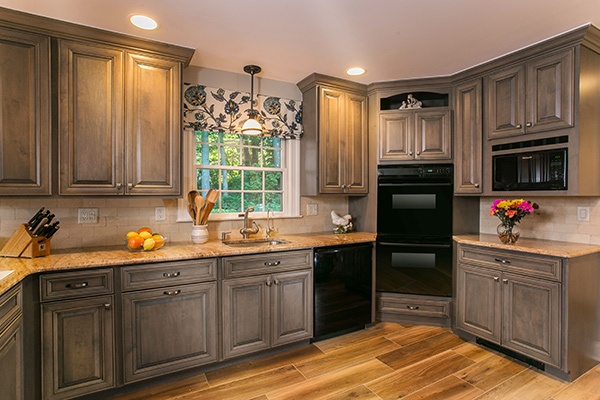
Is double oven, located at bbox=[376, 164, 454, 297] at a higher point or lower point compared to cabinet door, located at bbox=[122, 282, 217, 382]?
higher

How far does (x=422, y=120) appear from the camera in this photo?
10.7ft

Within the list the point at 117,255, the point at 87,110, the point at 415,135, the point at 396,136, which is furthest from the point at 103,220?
the point at 415,135

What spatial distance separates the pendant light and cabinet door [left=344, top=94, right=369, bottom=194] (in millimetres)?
975

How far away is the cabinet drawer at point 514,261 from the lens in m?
2.28

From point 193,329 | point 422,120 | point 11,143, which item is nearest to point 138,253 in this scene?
point 193,329

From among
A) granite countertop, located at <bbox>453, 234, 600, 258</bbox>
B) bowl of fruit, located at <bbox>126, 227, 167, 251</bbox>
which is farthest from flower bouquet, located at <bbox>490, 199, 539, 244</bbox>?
bowl of fruit, located at <bbox>126, 227, 167, 251</bbox>

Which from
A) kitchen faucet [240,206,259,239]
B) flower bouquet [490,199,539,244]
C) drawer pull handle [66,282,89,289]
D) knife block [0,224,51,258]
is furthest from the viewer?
kitchen faucet [240,206,259,239]

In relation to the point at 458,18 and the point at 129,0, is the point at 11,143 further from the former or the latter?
the point at 458,18

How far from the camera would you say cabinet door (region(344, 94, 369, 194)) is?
3.36 metres

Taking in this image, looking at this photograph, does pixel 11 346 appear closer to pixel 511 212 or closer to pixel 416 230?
pixel 416 230

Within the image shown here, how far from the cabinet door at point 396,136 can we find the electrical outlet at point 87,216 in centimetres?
267

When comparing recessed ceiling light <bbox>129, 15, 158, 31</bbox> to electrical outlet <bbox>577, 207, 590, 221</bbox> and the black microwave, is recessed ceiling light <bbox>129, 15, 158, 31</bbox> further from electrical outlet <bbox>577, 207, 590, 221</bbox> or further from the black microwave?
electrical outlet <bbox>577, 207, 590, 221</bbox>

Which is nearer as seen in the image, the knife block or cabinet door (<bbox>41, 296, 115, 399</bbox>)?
cabinet door (<bbox>41, 296, 115, 399</bbox>)

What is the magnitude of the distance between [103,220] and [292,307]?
1696mm
